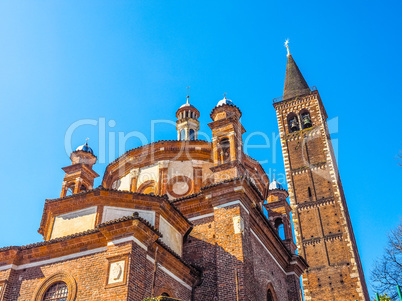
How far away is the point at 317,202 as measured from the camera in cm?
4153

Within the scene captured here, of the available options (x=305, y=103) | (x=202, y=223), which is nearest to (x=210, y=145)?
(x=202, y=223)

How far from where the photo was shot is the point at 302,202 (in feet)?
139

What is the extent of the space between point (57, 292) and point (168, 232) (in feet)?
12.9

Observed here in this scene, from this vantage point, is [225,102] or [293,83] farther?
[293,83]

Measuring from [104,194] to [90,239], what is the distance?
182 centimetres

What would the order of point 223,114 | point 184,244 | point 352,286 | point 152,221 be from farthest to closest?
point 352,286 < point 223,114 < point 184,244 < point 152,221

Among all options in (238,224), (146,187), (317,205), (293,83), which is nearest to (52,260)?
(238,224)

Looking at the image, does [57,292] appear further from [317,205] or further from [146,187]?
[317,205]

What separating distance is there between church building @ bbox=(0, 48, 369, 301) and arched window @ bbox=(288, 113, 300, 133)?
27072mm

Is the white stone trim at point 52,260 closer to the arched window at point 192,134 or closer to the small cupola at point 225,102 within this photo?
the small cupola at point 225,102

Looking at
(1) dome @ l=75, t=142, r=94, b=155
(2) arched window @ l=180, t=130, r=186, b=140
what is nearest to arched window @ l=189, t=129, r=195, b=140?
(2) arched window @ l=180, t=130, r=186, b=140

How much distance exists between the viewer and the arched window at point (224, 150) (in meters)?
16.3

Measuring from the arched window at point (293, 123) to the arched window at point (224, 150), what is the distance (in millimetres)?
33598

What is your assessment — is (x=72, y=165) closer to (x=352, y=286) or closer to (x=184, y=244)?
(x=184, y=244)
